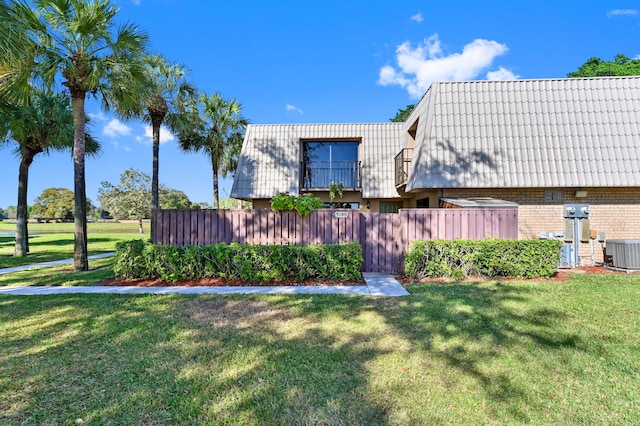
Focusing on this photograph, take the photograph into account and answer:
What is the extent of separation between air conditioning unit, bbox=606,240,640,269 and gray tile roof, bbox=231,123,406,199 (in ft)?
24.5

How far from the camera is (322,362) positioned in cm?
328

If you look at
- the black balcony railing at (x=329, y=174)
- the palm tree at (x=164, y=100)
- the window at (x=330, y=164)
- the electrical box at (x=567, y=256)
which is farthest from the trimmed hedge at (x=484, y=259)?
the palm tree at (x=164, y=100)

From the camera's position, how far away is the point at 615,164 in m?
9.28

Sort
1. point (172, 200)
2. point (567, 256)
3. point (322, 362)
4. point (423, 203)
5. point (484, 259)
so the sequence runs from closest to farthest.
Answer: point (322, 362), point (484, 259), point (567, 256), point (423, 203), point (172, 200)

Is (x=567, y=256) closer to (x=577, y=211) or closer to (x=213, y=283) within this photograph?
(x=577, y=211)

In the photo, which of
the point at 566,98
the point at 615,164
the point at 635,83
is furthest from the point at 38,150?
the point at 635,83

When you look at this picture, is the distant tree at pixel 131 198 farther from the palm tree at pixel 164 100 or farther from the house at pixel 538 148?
the house at pixel 538 148

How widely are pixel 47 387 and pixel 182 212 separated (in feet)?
20.9

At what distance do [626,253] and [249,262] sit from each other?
10.3m

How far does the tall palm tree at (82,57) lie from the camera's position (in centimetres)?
747

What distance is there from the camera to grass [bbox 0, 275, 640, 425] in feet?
8.14

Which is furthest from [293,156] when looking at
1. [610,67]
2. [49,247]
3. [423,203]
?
[610,67]

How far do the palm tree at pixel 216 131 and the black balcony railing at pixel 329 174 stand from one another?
6880mm

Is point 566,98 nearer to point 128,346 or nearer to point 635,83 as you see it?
point 635,83
